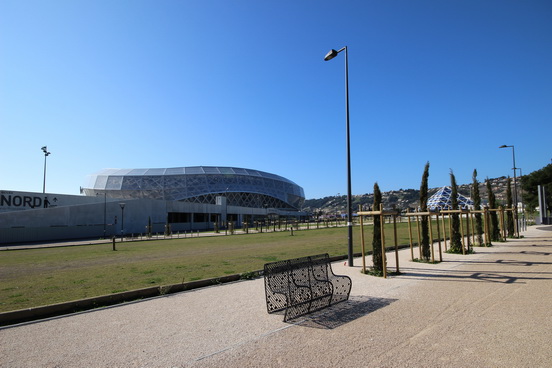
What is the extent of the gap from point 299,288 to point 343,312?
937 millimetres

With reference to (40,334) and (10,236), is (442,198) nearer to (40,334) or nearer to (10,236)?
(10,236)

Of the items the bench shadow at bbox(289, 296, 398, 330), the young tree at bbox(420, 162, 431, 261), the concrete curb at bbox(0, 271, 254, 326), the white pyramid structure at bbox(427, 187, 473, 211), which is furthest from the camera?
the white pyramid structure at bbox(427, 187, 473, 211)

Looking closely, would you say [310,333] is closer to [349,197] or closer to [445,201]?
[349,197]

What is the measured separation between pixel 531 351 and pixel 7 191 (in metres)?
48.8

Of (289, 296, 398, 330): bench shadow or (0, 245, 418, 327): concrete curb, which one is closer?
(289, 296, 398, 330): bench shadow

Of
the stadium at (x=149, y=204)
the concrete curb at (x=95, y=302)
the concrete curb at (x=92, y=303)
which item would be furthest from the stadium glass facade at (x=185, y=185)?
the concrete curb at (x=92, y=303)

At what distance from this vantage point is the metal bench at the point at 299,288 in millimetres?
6223

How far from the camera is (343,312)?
20.6 ft

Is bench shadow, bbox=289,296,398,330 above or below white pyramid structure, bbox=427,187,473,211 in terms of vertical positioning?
below

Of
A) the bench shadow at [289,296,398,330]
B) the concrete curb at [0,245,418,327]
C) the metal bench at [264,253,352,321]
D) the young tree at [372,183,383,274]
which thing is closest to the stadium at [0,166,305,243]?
the concrete curb at [0,245,418,327]

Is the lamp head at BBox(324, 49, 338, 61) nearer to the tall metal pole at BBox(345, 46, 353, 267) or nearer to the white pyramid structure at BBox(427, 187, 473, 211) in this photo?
the tall metal pole at BBox(345, 46, 353, 267)

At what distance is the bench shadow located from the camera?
564 cm

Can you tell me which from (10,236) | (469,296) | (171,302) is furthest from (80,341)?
(10,236)

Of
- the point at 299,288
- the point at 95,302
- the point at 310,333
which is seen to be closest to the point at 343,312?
the point at 299,288
